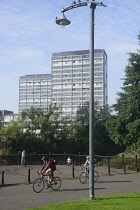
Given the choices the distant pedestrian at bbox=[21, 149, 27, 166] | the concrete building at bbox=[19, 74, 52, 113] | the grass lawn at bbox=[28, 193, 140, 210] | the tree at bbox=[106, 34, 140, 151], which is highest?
the concrete building at bbox=[19, 74, 52, 113]

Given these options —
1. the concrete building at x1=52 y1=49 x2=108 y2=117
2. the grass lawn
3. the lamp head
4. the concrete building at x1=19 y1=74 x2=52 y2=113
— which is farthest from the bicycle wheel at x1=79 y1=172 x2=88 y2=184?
the concrete building at x1=19 y1=74 x2=52 y2=113

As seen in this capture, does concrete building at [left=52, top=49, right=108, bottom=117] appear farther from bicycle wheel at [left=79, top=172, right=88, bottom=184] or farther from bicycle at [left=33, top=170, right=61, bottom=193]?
bicycle at [left=33, top=170, right=61, bottom=193]

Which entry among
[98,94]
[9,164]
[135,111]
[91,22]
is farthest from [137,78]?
[98,94]

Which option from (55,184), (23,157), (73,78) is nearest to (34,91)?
(73,78)

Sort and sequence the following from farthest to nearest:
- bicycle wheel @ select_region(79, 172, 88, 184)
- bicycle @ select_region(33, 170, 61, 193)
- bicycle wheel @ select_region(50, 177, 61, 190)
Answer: bicycle wheel @ select_region(79, 172, 88, 184)
bicycle wheel @ select_region(50, 177, 61, 190)
bicycle @ select_region(33, 170, 61, 193)

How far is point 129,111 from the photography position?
30953 mm

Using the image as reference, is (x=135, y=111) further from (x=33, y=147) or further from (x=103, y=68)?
(x=103, y=68)

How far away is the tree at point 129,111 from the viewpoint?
30.6 m

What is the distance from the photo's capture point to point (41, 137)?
185 feet

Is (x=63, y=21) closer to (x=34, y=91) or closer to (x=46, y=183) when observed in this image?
(x=46, y=183)

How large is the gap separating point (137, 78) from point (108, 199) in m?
22.6

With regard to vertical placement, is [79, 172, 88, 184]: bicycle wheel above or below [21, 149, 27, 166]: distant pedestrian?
below

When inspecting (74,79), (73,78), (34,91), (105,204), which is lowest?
(105,204)

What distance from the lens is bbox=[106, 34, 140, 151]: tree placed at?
1205 inches
